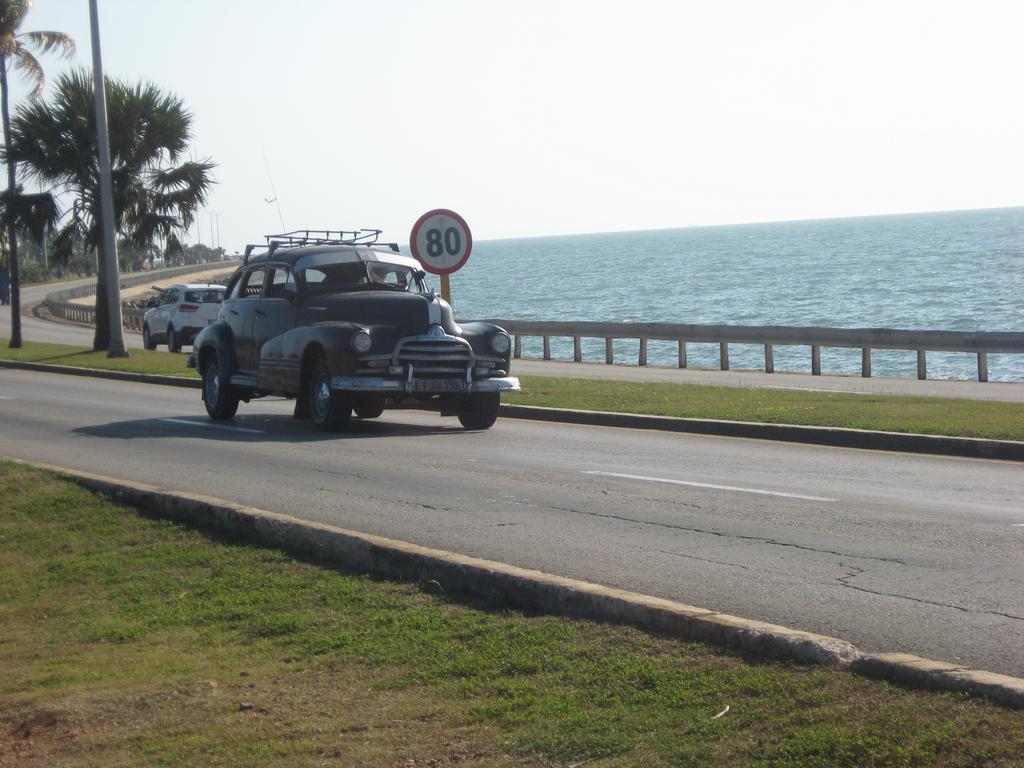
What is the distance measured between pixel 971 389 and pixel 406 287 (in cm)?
978

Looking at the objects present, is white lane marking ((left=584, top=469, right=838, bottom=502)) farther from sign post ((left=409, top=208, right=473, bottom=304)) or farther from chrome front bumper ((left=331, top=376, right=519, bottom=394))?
sign post ((left=409, top=208, right=473, bottom=304))

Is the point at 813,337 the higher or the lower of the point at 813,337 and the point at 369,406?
the higher

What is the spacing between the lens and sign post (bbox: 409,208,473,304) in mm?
17500

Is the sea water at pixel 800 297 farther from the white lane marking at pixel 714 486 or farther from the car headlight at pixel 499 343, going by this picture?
the white lane marking at pixel 714 486

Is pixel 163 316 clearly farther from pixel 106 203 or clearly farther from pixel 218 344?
pixel 218 344

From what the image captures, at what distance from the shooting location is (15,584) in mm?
8195

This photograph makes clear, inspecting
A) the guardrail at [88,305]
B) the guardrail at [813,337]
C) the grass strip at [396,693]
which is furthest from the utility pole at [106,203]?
the grass strip at [396,693]

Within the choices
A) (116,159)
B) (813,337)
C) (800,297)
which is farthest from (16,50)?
(800,297)

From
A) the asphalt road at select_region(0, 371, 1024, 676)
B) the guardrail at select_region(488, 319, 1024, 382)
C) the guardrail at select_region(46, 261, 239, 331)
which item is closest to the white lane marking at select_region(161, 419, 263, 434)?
the asphalt road at select_region(0, 371, 1024, 676)

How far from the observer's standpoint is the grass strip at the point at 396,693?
4645 millimetres

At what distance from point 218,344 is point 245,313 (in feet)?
2.38

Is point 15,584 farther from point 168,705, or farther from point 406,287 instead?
point 406,287

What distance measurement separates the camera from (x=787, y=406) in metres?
17.5

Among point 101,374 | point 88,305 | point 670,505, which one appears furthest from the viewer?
point 88,305
